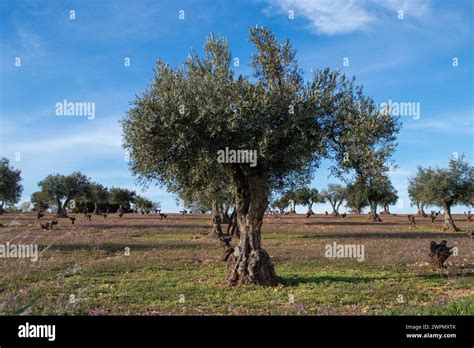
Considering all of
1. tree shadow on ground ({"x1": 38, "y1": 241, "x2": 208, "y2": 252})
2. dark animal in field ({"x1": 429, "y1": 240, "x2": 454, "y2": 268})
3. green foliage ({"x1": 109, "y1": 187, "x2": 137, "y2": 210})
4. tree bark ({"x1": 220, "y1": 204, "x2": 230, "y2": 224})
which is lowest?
tree shadow on ground ({"x1": 38, "y1": 241, "x2": 208, "y2": 252})

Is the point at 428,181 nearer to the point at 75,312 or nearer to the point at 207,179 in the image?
the point at 207,179

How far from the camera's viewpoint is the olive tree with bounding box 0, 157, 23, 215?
71.1m

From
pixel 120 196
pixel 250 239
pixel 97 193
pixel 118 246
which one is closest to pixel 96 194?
pixel 97 193

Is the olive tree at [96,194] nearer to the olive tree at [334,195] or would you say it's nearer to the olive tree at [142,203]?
the olive tree at [142,203]

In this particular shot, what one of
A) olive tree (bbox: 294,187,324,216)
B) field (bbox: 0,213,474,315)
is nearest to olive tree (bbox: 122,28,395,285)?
field (bbox: 0,213,474,315)

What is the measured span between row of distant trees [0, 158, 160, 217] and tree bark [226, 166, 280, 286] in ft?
126

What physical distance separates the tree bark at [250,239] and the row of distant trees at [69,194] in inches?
1510

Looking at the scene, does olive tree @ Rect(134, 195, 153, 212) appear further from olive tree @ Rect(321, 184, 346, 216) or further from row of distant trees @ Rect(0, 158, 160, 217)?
olive tree @ Rect(321, 184, 346, 216)

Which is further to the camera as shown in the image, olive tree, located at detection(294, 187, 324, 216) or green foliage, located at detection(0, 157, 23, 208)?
olive tree, located at detection(294, 187, 324, 216)

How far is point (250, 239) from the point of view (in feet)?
73.2

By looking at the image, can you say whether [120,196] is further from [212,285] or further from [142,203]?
[212,285]
